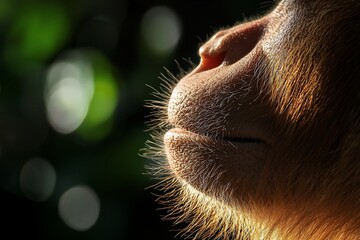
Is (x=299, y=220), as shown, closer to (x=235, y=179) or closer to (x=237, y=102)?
(x=235, y=179)

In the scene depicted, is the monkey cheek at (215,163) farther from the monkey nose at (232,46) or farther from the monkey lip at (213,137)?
the monkey nose at (232,46)

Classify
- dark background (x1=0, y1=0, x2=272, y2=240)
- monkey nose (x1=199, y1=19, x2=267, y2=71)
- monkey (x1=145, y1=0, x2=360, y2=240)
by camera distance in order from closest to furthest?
monkey (x1=145, y1=0, x2=360, y2=240) < monkey nose (x1=199, y1=19, x2=267, y2=71) < dark background (x1=0, y1=0, x2=272, y2=240)

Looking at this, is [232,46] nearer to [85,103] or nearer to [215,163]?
[215,163]

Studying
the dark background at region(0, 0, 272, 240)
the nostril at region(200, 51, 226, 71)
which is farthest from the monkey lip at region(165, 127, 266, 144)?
the dark background at region(0, 0, 272, 240)

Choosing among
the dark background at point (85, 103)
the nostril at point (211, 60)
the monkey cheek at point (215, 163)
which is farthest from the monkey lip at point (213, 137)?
the dark background at point (85, 103)

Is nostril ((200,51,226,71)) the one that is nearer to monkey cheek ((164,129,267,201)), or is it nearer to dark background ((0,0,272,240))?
monkey cheek ((164,129,267,201))

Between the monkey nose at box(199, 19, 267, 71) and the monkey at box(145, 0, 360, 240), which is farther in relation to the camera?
the monkey nose at box(199, 19, 267, 71)

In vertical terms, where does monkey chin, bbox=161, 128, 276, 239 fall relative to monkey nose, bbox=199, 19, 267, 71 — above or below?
below

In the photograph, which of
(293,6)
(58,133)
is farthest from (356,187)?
(58,133)
